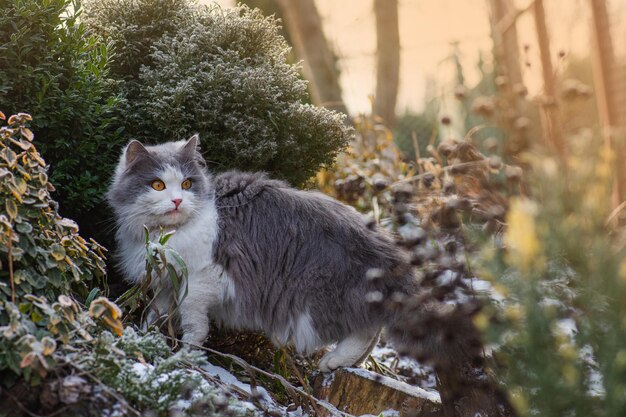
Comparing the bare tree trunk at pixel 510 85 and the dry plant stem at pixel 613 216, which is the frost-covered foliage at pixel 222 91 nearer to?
the bare tree trunk at pixel 510 85

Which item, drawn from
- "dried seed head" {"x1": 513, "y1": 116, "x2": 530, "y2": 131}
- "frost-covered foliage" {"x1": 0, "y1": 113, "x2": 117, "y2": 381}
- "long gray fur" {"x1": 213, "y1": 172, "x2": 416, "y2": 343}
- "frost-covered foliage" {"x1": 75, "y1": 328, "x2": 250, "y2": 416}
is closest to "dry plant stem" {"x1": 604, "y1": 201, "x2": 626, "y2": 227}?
"dried seed head" {"x1": 513, "y1": 116, "x2": 530, "y2": 131}

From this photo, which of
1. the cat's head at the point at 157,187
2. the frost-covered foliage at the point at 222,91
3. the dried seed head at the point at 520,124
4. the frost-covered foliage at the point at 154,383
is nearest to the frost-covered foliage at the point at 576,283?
the dried seed head at the point at 520,124

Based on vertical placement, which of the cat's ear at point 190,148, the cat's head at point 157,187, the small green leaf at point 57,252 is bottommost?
the small green leaf at point 57,252

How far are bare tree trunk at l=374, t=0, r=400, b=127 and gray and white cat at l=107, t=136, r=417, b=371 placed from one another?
18.4 feet

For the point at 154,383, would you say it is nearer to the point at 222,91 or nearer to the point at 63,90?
the point at 63,90

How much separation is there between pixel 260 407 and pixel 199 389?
1.41 feet

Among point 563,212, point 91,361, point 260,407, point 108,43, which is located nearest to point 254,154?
point 108,43

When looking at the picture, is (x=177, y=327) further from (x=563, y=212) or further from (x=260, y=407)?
(x=563, y=212)

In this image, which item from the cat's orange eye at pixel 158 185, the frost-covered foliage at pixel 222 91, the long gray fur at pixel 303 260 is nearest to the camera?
the long gray fur at pixel 303 260

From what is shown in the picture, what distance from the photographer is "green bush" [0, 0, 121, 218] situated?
3506 millimetres

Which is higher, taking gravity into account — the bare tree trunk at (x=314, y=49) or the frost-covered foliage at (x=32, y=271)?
the bare tree trunk at (x=314, y=49)

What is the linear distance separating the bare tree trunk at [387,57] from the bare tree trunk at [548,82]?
17.9 ft

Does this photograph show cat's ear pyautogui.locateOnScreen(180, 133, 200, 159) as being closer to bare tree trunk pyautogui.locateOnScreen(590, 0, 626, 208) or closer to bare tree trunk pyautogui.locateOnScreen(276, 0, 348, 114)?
bare tree trunk pyautogui.locateOnScreen(590, 0, 626, 208)

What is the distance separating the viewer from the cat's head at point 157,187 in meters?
3.50
